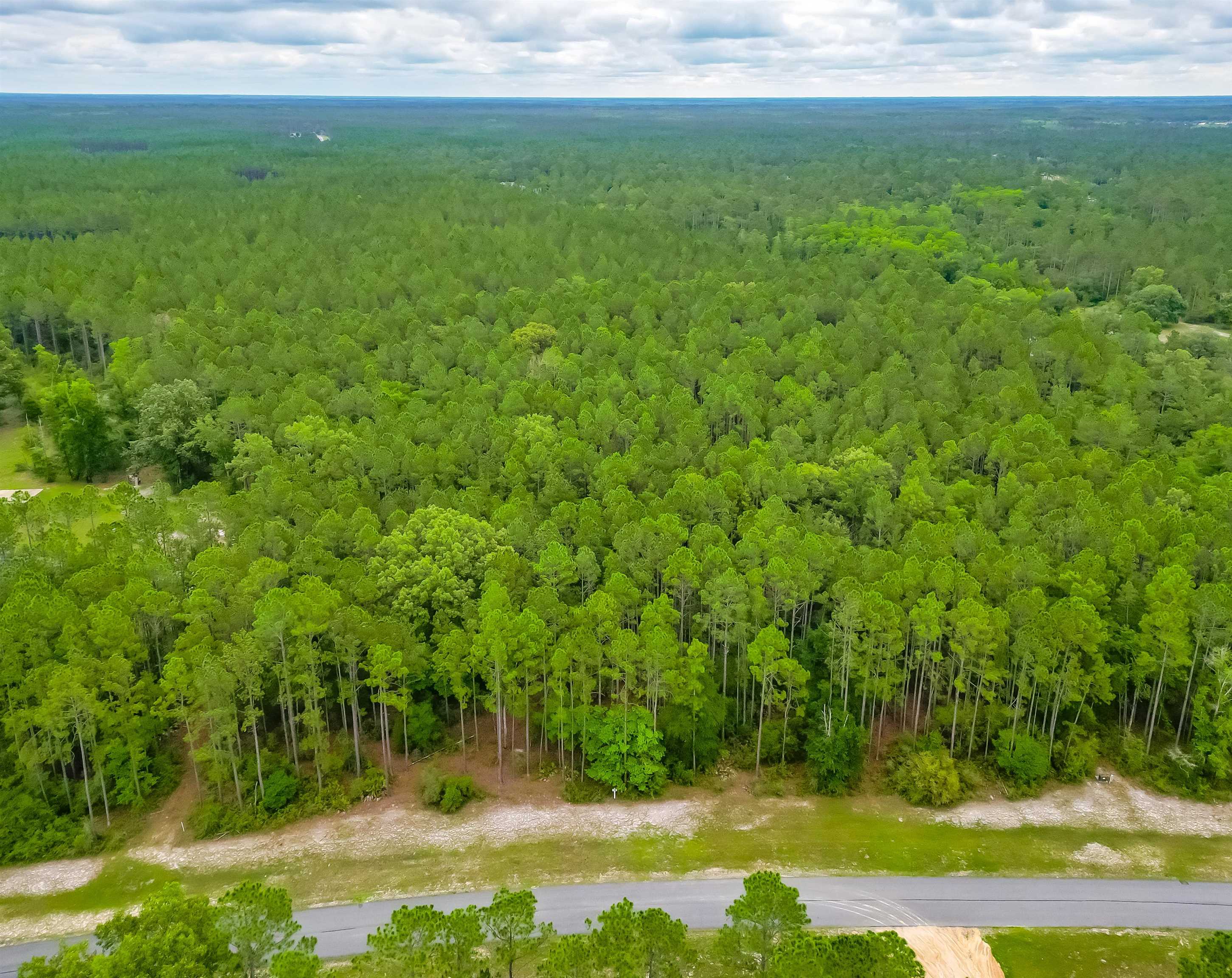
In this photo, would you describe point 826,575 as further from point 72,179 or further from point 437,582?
point 72,179

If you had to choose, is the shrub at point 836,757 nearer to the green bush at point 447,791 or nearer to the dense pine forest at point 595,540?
the dense pine forest at point 595,540

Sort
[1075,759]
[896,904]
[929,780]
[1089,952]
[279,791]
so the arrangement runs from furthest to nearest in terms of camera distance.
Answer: [1075,759] → [929,780] → [279,791] → [896,904] → [1089,952]

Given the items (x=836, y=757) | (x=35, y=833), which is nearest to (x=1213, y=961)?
(x=836, y=757)

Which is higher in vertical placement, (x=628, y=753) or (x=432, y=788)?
(x=628, y=753)

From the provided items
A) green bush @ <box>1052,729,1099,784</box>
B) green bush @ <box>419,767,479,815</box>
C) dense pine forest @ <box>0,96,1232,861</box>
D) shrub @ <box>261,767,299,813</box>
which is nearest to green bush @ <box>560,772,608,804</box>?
dense pine forest @ <box>0,96,1232,861</box>

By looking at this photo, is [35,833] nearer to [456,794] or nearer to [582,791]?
Answer: [456,794]

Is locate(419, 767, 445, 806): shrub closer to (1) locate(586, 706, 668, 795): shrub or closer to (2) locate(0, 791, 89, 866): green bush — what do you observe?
(1) locate(586, 706, 668, 795): shrub
